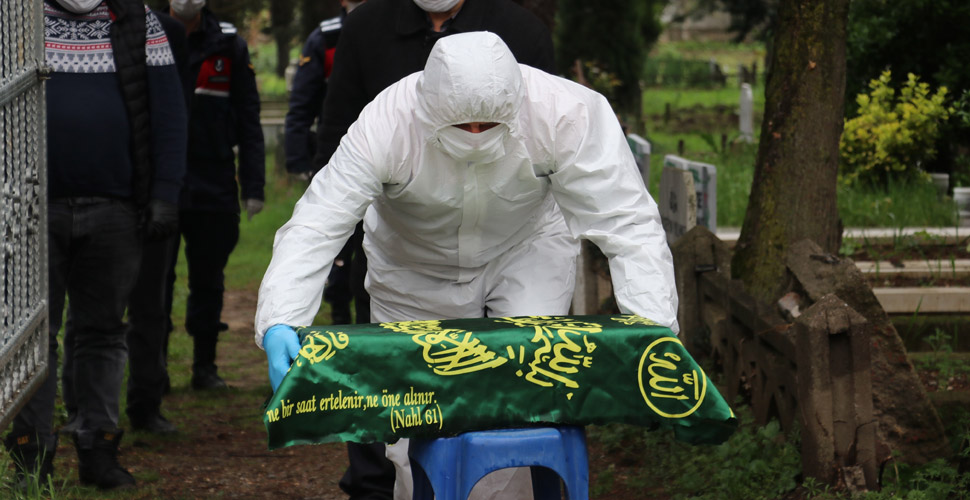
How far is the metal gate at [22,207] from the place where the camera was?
3584 millimetres

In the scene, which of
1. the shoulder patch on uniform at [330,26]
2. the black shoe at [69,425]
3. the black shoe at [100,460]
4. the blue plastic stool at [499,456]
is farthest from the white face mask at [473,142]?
the shoulder patch on uniform at [330,26]

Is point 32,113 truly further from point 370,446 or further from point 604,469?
point 604,469

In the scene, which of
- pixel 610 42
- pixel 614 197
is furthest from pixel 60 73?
pixel 610 42

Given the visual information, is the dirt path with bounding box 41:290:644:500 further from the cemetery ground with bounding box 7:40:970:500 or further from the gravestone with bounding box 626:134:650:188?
the gravestone with bounding box 626:134:650:188

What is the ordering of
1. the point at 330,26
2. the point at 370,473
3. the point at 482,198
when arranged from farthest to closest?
the point at 330,26 → the point at 370,473 → the point at 482,198

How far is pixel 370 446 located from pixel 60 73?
5.66 feet

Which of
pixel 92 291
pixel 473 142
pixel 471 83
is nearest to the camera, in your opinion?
pixel 471 83

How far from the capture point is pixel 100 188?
4.60 m

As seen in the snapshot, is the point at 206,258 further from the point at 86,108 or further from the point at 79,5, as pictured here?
the point at 79,5

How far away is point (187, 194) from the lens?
6.14 m

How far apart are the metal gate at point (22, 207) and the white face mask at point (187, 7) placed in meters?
2.18

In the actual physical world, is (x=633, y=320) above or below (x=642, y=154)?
above

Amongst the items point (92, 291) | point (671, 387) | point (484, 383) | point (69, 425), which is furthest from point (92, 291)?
point (671, 387)

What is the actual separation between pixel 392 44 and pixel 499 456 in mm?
2220
